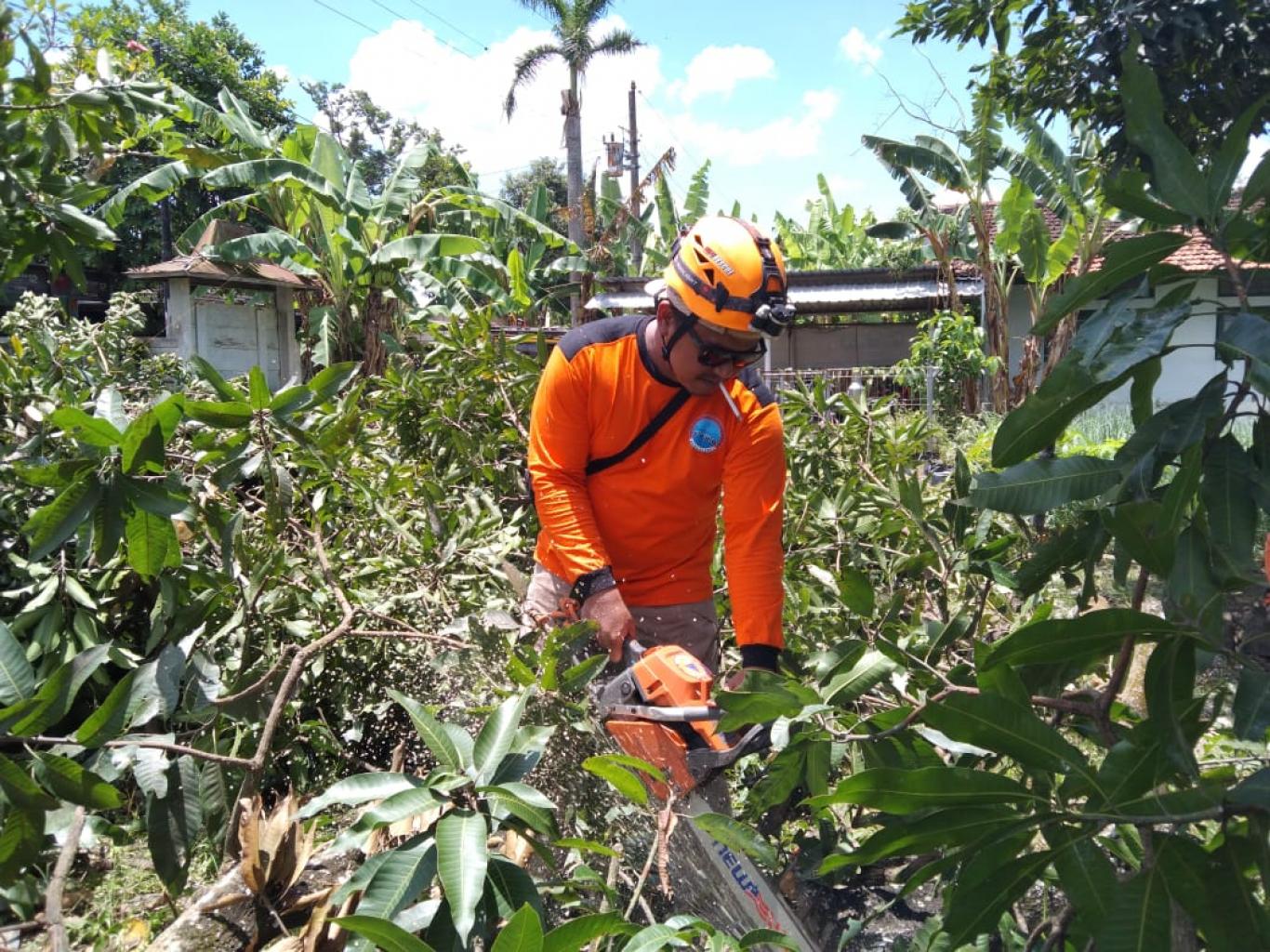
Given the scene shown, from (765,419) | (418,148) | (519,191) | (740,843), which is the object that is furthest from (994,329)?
(519,191)

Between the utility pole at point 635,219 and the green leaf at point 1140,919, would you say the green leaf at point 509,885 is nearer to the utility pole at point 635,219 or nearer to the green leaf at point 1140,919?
the green leaf at point 1140,919

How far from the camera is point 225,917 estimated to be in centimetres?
234

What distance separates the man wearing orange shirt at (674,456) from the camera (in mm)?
2590

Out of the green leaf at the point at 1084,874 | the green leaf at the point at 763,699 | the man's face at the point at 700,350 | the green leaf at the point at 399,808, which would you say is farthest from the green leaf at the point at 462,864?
the man's face at the point at 700,350

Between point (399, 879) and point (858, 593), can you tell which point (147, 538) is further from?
point (858, 593)

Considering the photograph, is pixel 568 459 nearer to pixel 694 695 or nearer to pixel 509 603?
pixel 509 603

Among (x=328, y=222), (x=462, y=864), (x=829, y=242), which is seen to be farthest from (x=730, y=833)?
(x=829, y=242)

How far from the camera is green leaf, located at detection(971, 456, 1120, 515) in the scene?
4.33 ft

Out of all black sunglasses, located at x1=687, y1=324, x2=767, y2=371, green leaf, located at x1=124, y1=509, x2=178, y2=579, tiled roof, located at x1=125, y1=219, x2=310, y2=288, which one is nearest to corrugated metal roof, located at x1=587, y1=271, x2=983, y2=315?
tiled roof, located at x1=125, y1=219, x2=310, y2=288

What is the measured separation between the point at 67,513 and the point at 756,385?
1.93m

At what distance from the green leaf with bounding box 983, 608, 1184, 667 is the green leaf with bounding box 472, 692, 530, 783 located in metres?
0.83

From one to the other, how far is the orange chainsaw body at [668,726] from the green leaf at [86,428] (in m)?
1.20

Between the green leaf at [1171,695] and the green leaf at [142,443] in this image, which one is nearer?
the green leaf at [1171,695]

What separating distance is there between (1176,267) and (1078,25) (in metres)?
4.07
